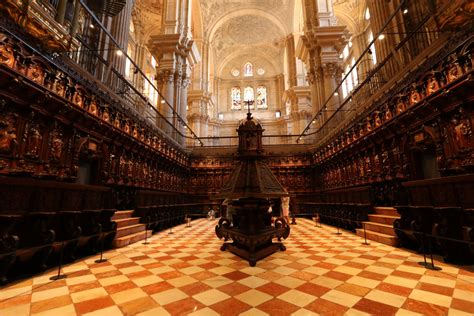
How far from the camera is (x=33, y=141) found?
396 cm

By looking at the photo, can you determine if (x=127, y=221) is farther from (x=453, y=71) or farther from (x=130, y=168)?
(x=453, y=71)

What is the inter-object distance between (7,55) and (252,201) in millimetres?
4647

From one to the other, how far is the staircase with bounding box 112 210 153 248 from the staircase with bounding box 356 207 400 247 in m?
5.46

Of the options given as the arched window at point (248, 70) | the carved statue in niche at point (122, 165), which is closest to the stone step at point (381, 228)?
the carved statue in niche at point (122, 165)

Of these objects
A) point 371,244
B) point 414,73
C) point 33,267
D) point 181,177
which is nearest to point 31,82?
point 33,267

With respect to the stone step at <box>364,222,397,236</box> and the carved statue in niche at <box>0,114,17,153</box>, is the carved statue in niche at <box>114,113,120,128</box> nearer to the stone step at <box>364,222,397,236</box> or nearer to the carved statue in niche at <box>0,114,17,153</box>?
the carved statue in niche at <box>0,114,17,153</box>

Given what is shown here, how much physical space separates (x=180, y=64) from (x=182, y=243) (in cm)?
1259

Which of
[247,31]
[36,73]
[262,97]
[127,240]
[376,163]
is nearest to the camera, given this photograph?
[36,73]

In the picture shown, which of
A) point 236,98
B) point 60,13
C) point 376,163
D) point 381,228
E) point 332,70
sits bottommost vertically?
point 381,228

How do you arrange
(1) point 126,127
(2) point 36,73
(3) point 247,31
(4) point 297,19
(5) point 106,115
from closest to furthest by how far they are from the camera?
(2) point 36,73 < (5) point 106,115 < (1) point 126,127 < (4) point 297,19 < (3) point 247,31

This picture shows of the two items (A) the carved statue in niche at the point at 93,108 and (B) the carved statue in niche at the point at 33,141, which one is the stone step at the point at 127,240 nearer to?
(B) the carved statue in niche at the point at 33,141

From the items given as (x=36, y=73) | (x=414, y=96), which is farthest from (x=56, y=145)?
(x=414, y=96)

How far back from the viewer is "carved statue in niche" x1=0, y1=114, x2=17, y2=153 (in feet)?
11.3

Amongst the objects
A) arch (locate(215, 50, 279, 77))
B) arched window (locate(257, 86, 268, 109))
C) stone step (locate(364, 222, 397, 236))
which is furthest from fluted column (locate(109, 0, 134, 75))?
arched window (locate(257, 86, 268, 109))
